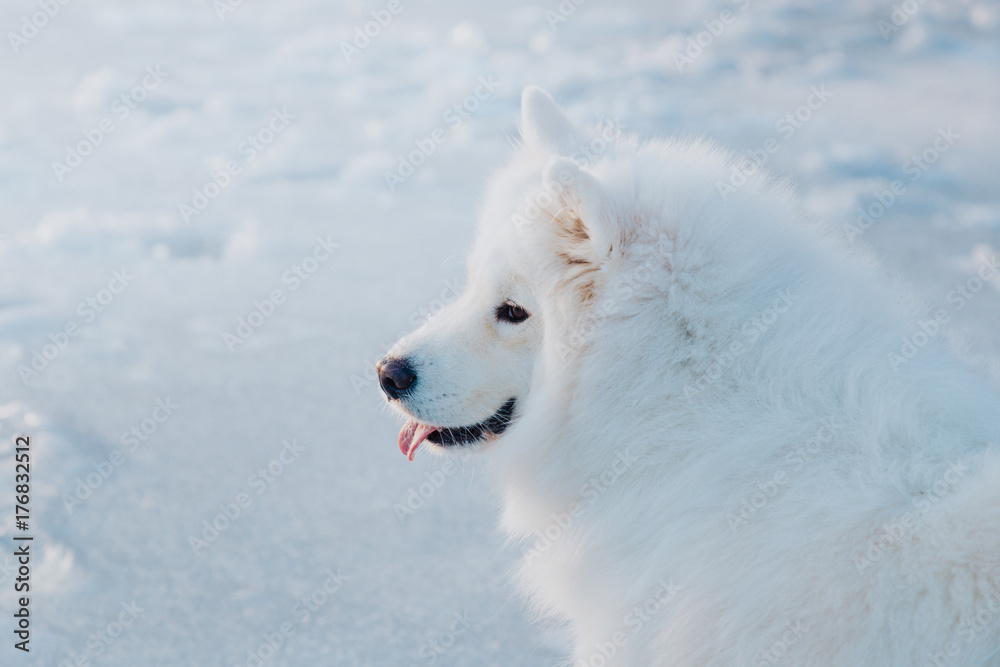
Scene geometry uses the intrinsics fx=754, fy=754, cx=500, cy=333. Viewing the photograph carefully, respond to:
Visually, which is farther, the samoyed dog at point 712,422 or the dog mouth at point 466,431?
the dog mouth at point 466,431

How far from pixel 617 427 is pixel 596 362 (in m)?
0.18

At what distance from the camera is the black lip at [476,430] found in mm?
2363

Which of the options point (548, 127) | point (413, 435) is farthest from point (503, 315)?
point (548, 127)

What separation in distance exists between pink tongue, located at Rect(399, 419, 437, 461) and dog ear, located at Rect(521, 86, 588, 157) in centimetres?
108

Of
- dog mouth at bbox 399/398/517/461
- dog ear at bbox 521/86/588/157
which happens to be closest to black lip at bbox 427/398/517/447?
dog mouth at bbox 399/398/517/461

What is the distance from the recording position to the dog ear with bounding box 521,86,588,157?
2.73 m

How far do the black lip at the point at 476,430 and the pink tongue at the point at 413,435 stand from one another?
2 centimetres

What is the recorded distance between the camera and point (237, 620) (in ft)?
9.95

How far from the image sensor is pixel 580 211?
6.37 feet

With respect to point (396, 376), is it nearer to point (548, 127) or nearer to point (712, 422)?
point (712, 422)

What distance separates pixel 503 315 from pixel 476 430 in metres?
0.41

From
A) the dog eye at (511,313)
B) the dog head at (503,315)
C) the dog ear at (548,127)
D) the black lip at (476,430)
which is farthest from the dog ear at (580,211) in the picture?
the dog ear at (548,127)

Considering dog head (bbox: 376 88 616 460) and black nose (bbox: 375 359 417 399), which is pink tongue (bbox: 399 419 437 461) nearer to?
dog head (bbox: 376 88 616 460)

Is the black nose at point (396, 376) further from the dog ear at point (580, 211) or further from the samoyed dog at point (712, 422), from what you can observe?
the dog ear at point (580, 211)
